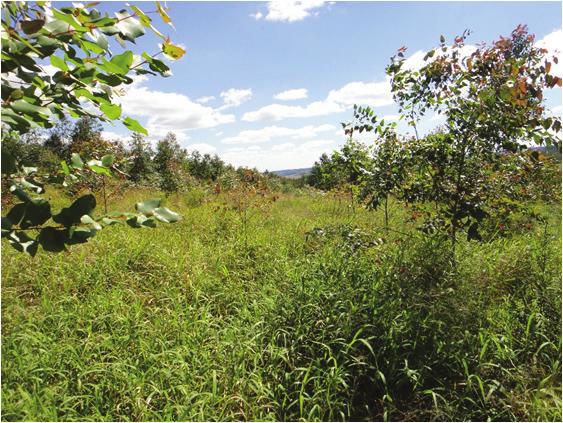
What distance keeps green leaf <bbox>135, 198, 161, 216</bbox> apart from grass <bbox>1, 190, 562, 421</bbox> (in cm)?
176

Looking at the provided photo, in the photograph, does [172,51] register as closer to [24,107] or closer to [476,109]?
[24,107]

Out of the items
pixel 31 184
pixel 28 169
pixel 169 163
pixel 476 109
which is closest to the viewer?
pixel 31 184

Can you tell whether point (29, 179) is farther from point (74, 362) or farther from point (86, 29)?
point (74, 362)

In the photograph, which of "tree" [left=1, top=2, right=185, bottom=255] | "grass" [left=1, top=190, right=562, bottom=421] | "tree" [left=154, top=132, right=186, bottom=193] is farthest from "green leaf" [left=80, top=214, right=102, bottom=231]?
"tree" [left=154, top=132, right=186, bottom=193]

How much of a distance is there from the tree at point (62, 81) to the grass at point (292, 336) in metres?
1.75

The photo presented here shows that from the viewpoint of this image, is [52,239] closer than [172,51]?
Yes

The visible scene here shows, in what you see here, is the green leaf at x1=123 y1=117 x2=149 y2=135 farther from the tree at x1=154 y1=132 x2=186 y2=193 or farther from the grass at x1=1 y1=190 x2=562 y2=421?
the tree at x1=154 y1=132 x2=186 y2=193

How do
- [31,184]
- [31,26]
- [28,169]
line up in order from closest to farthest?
[31,26] < [31,184] < [28,169]

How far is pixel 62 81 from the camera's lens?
918 millimetres

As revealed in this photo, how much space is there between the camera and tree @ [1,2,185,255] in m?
0.77

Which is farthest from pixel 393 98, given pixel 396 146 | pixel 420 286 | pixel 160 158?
pixel 160 158

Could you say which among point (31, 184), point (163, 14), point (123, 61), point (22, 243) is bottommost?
point (22, 243)

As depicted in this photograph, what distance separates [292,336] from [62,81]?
95.2 inches

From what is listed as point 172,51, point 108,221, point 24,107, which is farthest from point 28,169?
point 172,51
